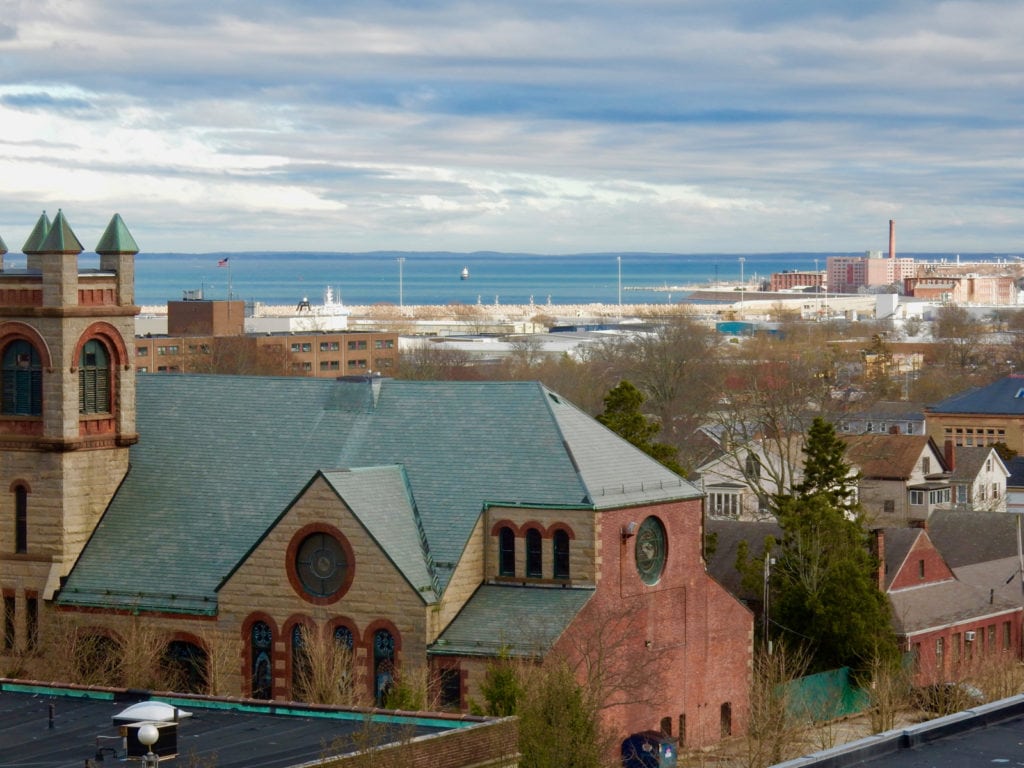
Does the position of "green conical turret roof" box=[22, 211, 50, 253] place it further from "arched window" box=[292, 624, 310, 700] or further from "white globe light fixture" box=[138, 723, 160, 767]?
"white globe light fixture" box=[138, 723, 160, 767]

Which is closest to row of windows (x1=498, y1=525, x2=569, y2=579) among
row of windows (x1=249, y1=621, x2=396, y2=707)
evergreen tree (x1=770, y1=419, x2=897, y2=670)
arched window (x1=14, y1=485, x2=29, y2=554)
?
row of windows (x1=249, y1=621, x2=396, y2=707)

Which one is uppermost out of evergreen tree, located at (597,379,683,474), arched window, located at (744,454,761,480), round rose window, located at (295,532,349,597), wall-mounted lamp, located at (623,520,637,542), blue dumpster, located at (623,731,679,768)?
evergreen tree, located at (597,379,683,474)

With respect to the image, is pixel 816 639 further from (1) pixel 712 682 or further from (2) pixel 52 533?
(2) pixel 52 533

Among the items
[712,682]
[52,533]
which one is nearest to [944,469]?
[712,682]

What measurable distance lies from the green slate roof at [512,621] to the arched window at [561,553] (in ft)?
1.93

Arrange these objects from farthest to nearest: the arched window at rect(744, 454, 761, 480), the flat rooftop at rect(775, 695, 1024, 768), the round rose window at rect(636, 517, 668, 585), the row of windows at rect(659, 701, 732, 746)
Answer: the arched window at rect(744, 454, 761, 480), the row of windows at rect(659, 701, 732, 746), the round rose window at rect(636, 517, 668, 585), the flat rooftop at rect(775, 695, 1024, 768)

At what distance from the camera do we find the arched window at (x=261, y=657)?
58.6m

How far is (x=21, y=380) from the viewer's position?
62.9m

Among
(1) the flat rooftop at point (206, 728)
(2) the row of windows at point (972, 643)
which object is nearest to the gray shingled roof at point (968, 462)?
(2) the row of windows at point (972, 643)

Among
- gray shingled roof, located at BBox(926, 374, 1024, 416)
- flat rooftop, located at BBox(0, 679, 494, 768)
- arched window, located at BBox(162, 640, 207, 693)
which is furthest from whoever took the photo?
gray shingled roof, located at BBox(926, 374, 1024, 416)

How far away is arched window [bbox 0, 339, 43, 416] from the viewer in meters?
62.6

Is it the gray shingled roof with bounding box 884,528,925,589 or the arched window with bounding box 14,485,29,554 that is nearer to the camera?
the arched window with bounding box 14,485,29,554

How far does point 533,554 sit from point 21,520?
16.5m

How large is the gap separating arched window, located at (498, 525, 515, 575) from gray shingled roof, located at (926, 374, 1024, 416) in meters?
95.7
